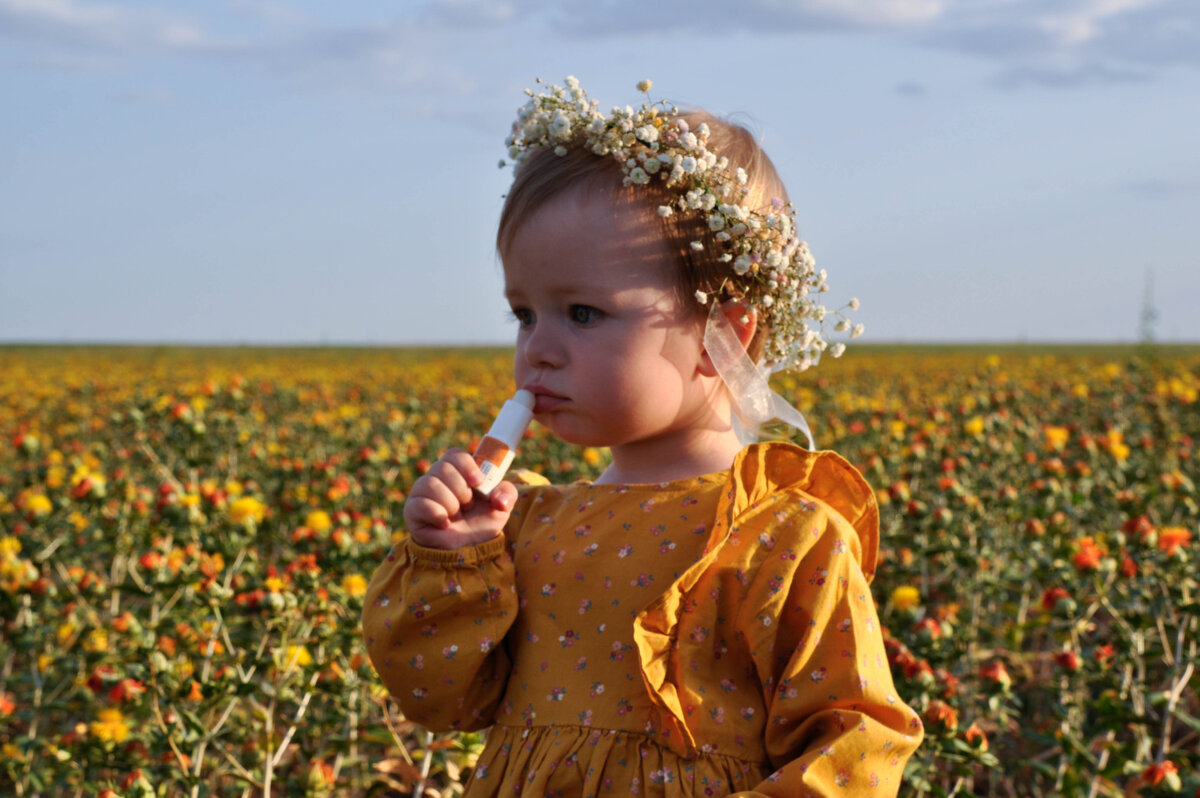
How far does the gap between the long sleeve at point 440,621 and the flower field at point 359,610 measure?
708mm

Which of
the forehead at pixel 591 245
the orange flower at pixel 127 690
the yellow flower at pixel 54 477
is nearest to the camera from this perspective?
the forehead at pixel 591 245

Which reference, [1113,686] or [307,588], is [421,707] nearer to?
[307,588]

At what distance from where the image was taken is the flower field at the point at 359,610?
2.35 metres

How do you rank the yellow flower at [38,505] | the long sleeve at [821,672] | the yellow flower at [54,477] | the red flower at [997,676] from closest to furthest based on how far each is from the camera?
the long sleeve at [821,672] < the red flower at [997,676] < the yellow flower at [38,505] < the yellow flower at [54,477]

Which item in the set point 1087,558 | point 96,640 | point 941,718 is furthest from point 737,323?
point 96,640

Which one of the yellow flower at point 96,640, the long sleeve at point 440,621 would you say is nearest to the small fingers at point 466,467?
the long sleeve at point 440,621

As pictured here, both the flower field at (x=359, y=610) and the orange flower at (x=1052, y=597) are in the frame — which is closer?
the flower field at (x=359, y=610)

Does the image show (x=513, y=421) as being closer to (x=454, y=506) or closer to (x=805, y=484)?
(x=454, y=506)

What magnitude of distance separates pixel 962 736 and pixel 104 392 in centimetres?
942

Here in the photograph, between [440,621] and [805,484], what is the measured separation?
0.53 metres

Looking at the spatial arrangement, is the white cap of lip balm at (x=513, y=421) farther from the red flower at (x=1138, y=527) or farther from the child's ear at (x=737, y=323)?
the red flower at (x=1138, y=527)

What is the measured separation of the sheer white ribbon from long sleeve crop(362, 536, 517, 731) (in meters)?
0.39

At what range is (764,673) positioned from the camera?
138cm

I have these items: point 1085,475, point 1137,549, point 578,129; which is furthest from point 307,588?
point 1085,475
